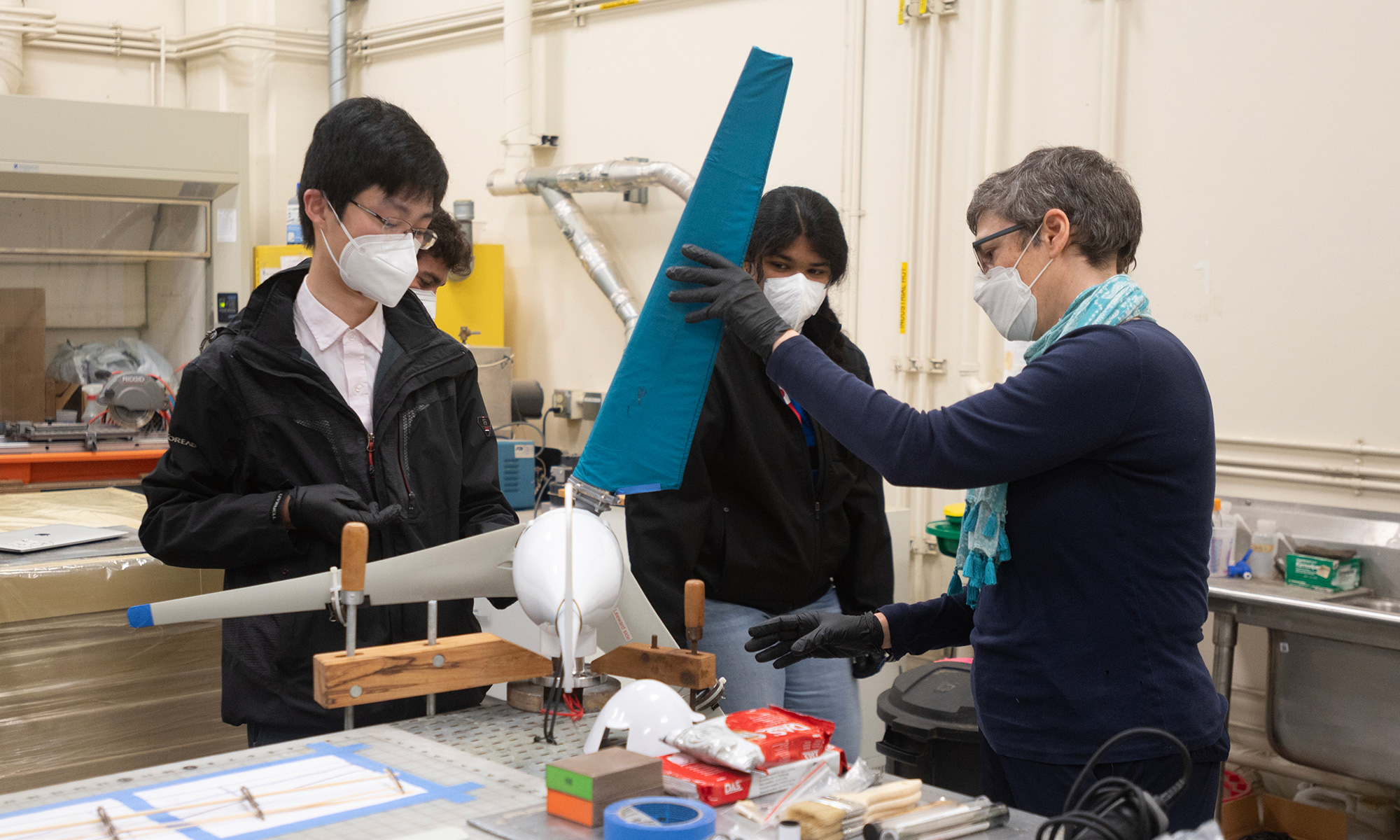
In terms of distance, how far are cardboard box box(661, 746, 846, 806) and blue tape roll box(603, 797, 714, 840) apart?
33mm

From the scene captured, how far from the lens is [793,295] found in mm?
1862

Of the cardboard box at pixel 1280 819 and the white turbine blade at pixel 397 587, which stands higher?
the white turbine blade at pixel 397 587

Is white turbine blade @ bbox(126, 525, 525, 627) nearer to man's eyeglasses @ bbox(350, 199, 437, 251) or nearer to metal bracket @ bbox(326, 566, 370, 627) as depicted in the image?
metal bracket @ bbox(326, 566, 370, 627)

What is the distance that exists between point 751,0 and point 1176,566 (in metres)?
3.23

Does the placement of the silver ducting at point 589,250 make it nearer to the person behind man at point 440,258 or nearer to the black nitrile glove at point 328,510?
the person behind man at point 440,258

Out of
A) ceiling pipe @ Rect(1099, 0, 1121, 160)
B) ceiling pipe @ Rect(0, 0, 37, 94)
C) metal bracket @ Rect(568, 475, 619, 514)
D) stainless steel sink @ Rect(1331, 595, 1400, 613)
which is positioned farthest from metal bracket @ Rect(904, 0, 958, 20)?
ceiling pipe @ Rect(0, 0, 37, 94)

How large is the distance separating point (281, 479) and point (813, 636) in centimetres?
73

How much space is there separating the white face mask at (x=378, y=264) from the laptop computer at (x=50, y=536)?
4.26 ft

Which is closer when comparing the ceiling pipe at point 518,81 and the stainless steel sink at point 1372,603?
the stainless steel sink at point 1372,603

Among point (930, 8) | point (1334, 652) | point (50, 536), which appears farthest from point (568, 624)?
point (930, 8)

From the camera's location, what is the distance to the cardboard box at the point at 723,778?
1076 millimetres

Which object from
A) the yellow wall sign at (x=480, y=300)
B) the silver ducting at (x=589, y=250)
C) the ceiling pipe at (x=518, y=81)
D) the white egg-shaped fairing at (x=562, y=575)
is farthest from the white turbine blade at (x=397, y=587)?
the ceiling pipe at (x=518, y=81)

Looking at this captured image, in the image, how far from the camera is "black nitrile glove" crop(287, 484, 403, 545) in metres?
1.39

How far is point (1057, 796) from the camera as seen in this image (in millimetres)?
1279
